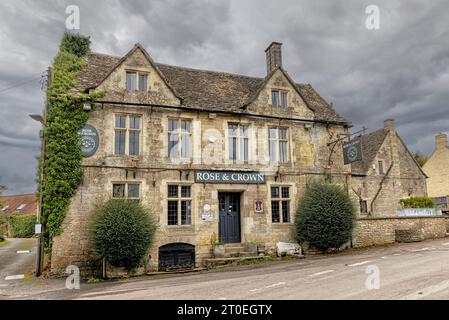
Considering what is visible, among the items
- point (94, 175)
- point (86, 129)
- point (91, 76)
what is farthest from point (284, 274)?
point (91, 76)

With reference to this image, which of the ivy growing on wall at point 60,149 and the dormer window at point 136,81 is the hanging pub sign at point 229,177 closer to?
the dormer window at point 136,81

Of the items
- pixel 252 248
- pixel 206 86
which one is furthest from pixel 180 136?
pixel 252 248

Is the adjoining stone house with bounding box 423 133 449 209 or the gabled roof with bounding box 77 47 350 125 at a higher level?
the gabled roof with bounding box 77 47 350 125

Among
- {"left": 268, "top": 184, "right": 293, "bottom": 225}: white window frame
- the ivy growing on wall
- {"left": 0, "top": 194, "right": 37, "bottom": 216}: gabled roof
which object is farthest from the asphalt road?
{"left": 0, "top": 194, "right": 37, "bottom": 216}: gabled roof

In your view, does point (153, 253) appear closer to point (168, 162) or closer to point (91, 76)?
point (168, 162)

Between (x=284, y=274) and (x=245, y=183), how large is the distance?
620cm

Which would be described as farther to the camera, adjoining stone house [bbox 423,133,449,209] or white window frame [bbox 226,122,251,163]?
adjoining stone house [bbox 423,133,449,209]

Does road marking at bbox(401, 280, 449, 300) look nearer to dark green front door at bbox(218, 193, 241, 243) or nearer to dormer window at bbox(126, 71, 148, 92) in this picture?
dark green front door at bbox(218, 193, 241, 243)

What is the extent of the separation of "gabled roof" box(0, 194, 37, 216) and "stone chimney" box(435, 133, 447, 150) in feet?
158

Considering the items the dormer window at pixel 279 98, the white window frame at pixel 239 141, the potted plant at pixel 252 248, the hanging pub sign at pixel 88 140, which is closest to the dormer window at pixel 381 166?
the dormer window at pixel 279 98

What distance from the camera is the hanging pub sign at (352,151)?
1738cm

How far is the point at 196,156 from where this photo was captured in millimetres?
16594

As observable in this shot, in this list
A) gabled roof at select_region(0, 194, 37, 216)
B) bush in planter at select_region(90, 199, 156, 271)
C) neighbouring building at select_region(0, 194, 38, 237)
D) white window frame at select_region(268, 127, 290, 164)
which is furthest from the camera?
gabled roof at select_region(0, 194, 37, 216)

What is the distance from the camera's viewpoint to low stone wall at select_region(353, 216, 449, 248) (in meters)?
18.6
